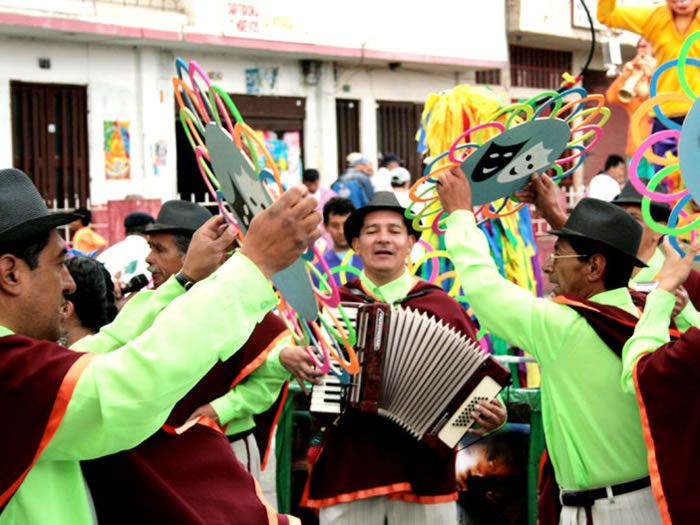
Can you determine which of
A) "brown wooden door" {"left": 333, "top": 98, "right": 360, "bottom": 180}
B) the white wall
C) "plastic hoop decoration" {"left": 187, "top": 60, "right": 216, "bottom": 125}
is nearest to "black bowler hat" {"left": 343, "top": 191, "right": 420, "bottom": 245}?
"plastic hoop decoration" {"left": 187, "top": 60, "right": 216, "bottom": 125}

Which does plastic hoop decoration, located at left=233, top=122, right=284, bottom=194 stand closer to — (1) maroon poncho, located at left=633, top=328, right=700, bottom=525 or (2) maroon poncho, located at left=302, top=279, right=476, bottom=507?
(1) maroon poncho, located at left=633, top=328, right=700, bottom=525

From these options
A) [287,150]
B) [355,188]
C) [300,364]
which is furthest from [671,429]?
[287,150]

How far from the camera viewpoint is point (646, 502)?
12.7 ft

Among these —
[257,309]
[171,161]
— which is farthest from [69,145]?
[257,309]

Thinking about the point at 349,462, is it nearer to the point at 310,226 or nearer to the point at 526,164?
the point at 526,164

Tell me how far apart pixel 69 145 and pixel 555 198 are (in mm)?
13631

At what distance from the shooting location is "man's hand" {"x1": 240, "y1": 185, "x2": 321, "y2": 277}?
236 cm

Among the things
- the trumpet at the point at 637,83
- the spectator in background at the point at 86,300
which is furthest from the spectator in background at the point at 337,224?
the spectator in background at the point at 86,300

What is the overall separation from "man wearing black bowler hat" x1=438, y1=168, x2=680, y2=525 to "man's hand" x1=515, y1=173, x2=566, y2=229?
0.40 metres

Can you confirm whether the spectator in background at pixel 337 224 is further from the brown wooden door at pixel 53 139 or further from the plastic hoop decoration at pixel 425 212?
the brown wooden door at pixel 53 139

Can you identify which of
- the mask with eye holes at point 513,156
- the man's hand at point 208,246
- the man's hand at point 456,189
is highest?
the mask with eye holes at point 513,156

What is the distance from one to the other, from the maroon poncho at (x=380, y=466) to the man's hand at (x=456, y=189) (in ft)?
3.73

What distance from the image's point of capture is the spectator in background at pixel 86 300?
4391 mm

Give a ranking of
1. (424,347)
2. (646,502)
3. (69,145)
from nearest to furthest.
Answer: (646,502) < (424,347) < (69,145)
